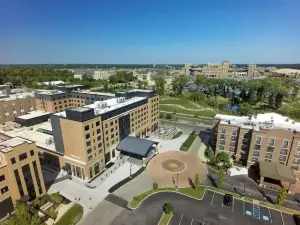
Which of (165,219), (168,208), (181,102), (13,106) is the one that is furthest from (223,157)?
(13,106)

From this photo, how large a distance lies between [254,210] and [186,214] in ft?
54.4

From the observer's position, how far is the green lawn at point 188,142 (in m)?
73.3

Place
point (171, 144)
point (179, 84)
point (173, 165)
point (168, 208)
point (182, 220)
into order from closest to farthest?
1. point (182, 220)
2. point (168, 208)
3. point (173, 165)
4. point (171, 144)
5. point (179, 84)

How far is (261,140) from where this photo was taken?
55.9m

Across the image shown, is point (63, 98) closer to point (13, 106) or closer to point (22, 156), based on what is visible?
point (13, 106)

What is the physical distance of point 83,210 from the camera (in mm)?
43094

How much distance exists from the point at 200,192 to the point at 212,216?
787cm

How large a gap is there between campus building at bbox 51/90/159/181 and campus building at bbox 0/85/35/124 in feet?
180

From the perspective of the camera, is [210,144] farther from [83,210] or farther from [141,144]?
[83,210]

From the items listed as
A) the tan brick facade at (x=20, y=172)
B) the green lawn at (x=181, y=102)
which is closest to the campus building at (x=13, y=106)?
the tan brick facade at (x=20, y=172)

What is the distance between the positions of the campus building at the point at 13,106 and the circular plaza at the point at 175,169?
259 feet

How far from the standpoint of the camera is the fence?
52219mm

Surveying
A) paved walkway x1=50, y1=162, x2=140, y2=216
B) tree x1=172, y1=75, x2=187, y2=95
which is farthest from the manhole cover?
tree x1=172, y1=75, x2=187, y2=95

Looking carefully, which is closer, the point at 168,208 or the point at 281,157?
the point at 168,208
